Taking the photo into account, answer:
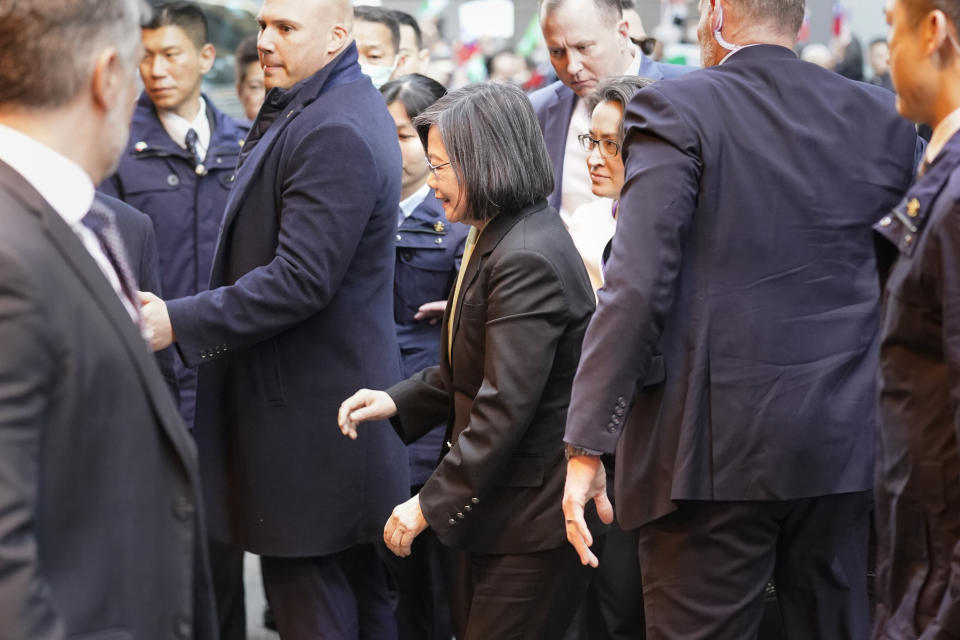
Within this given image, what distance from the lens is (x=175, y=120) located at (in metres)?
4.93

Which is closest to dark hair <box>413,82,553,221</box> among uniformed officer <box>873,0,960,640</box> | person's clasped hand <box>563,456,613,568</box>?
person's clasped hand <box>563,456,613,568</box>

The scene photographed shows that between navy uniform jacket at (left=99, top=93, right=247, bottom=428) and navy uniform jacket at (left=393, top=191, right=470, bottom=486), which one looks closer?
navy uniform jacket at (left=393, top=191, right=470, bottom=486)

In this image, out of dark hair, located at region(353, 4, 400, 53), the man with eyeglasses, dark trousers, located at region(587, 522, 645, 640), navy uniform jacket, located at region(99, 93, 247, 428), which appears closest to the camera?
dark trousers, located at region(587, 522, 645, 640)

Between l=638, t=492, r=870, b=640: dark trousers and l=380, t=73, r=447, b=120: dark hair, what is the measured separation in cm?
204

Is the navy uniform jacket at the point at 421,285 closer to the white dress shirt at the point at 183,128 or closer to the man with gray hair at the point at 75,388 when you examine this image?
the white dress shirt at the point at 183,128

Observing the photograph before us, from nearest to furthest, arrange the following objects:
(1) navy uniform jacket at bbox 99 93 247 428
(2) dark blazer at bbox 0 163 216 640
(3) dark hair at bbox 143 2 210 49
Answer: (2) dark blazer at bbox 0 163 216 640 < (1) navy uniform jacket at bbox 99 93 247 428 < (3) dark hair at bbox 143 2 210 49

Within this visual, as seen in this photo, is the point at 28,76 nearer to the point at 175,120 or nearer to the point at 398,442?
the point at 398,442

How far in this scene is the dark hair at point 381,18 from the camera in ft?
17.6

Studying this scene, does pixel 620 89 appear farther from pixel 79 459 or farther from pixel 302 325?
pixel 79 459

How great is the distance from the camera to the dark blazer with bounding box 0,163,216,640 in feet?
4.71

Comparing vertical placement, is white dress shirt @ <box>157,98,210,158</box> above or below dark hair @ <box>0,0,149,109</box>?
below

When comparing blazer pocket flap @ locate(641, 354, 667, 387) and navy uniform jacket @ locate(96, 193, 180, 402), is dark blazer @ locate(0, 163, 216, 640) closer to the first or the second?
blazer pocket flap @ locate(641, 354, 667, 387)

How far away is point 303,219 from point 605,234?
3.15ft

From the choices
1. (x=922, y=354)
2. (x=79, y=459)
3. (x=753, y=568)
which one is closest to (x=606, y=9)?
(x=753, y=568)
